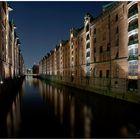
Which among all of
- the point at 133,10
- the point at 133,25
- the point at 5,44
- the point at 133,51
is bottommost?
the point at 133,51

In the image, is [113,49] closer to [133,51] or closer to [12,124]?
[133,51]

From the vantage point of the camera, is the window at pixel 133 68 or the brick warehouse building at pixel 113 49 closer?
the window at pixel 133 68

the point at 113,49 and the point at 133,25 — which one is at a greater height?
the point at 133,25

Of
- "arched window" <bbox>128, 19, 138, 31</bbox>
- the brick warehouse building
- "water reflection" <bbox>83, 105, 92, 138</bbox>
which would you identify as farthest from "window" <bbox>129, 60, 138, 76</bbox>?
"water reflection" <bbox>83, 105, 92, 138</bbox>

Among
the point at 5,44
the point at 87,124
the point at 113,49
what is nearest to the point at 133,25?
the point at 113,49

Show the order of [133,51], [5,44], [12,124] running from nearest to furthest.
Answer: [12,124]
[133,51]
[5,44]

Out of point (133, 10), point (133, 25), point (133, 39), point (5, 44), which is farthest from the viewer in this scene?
point (5, 44)

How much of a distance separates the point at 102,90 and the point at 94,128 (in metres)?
21.9

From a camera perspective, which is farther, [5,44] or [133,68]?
[5,44]

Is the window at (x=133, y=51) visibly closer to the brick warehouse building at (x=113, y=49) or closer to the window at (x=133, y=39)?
the brick warehouse building at (x=113, y=49)

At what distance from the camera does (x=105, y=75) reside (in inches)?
1666

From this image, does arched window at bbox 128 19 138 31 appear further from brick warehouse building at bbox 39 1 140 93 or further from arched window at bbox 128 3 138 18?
arched window at bbox 128 3 138 18

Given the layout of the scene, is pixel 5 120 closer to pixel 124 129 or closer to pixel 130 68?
pixel 124 129

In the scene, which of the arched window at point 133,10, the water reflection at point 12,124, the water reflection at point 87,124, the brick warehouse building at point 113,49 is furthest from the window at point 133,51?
the water reflection at point 12,124
